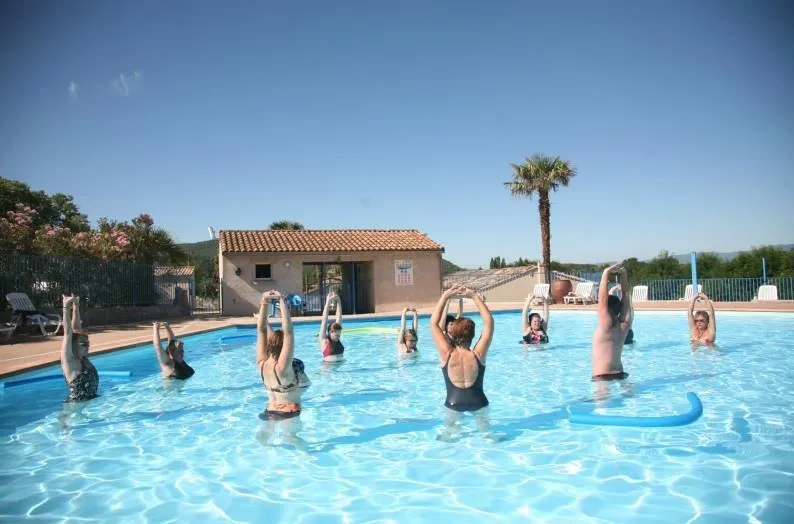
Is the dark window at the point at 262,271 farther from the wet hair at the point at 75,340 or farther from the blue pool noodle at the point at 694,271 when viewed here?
the blue pool noodle at the point at 694,271

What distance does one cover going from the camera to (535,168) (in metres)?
28.4

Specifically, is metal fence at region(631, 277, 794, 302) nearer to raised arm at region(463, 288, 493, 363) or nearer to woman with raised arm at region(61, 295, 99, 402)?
raised arm at region(463, 288, 493, 363)

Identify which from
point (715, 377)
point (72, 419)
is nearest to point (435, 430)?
point (72, 419)

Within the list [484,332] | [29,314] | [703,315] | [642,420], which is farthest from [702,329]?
[29,314]

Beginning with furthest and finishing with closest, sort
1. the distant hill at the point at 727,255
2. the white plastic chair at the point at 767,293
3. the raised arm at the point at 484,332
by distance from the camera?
1. the distant hill at the point at 727,255
2. the white plastic chair at the point at 767,293
3. the raised arm at the point at 484,332

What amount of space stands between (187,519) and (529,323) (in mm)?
9352

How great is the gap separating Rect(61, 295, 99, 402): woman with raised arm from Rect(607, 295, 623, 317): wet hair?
622 centimetres

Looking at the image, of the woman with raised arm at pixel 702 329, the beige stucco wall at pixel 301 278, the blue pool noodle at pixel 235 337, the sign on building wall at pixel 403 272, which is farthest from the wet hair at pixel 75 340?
the sign on building wall at pixel 403 272

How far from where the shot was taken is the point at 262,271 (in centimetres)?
2380

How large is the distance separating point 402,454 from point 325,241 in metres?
21.3

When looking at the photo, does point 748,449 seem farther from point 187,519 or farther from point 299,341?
point 299,341

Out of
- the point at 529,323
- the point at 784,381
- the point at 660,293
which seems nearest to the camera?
the point at 784,381

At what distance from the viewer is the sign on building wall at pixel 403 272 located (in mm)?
25406

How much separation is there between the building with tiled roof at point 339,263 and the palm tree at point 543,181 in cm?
580
